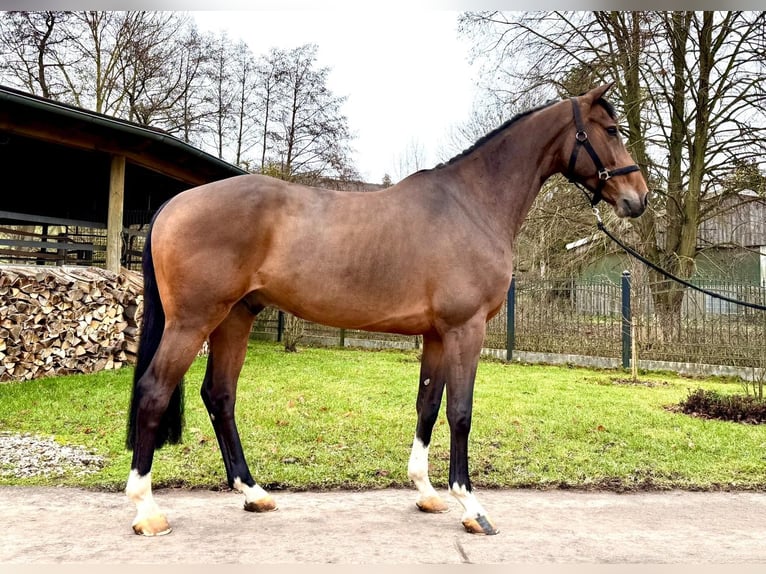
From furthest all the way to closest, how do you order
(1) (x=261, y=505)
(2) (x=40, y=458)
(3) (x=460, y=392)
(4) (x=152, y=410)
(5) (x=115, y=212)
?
(5) (x=115, y=212)
(2) (x=40, y=458)
(1) (x=261, y=505)
(3) (x=460, y=392)
(4) (x=152, y=410)

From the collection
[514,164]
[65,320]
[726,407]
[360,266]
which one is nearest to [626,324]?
[726,407]

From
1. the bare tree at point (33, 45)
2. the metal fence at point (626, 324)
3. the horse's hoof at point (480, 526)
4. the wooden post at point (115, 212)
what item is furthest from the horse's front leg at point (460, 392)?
the bare tree at point (33, 45)

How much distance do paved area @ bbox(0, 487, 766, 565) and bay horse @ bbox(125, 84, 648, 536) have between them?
194mm

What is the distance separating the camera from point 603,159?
10.4ft

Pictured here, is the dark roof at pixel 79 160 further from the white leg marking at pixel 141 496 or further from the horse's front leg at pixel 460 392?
the horse's front leg at pixel 460 392

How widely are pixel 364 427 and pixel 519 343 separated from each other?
7.78 meters

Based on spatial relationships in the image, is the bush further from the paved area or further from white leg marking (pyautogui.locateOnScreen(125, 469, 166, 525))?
white leg marking (pyautogui.locateOnScreen(125, 469, 166, 525))

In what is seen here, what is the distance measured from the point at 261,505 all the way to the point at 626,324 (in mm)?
9480

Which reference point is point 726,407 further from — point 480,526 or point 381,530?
point 381,530

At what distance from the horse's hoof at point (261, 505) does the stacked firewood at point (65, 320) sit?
18.4 feet

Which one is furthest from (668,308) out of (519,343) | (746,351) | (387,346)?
(387,346)

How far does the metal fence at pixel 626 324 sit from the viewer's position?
10.0 meters

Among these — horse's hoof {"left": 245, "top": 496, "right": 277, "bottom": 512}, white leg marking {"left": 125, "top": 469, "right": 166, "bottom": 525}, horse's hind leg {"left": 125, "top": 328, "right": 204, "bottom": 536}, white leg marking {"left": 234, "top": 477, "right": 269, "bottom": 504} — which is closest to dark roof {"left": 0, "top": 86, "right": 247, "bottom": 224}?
horse's hind leg {"left": 125, "top": 328, "right": 204, "bottom": 536}

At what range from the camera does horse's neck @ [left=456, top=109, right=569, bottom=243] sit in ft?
A: 10.6
